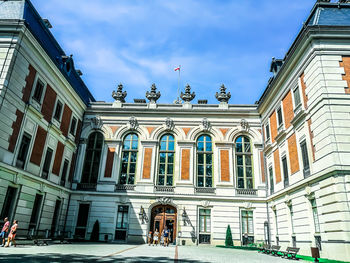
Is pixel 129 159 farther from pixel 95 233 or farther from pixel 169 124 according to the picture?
pixel 95 233

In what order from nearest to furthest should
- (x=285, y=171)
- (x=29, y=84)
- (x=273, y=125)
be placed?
(x=29, y=84) → (x=285, y=171) → (x=273, y=125)

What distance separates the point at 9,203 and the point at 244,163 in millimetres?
17879

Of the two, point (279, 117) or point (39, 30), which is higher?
point (39, 30)

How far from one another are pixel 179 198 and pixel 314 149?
11920mm

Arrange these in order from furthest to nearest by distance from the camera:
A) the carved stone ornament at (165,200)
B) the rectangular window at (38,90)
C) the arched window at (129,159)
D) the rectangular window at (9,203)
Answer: the arched window at (129,159) < the carved stone ornament at (165,200) < the rectangular window at (38,90) < the rectangular window at (9,203)

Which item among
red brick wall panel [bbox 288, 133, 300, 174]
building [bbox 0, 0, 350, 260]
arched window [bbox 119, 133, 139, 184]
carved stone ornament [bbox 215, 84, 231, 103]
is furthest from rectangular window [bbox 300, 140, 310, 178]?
arched window [bbox 119, 133, 139, 184]

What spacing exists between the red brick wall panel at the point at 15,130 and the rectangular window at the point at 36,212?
4.52m

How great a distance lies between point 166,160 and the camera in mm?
23750

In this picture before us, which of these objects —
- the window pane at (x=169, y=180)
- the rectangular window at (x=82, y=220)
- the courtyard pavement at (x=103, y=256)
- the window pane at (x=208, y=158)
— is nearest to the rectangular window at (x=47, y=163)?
the rectangular window at (x=82, y=220)

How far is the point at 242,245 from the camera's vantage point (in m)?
20.8

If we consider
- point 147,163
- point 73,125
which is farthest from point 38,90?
point 147,163

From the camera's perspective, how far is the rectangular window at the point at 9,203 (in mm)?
14992

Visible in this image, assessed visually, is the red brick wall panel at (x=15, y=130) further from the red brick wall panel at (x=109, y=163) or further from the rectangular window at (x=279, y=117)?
the rectangular window at (x=279, y=117)

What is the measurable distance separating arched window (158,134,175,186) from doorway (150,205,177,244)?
83.7 inches
